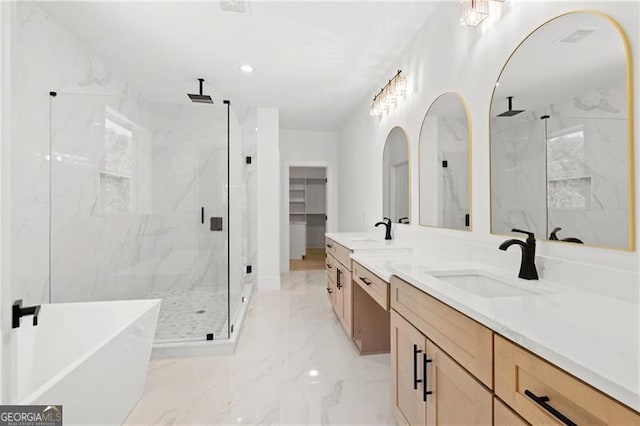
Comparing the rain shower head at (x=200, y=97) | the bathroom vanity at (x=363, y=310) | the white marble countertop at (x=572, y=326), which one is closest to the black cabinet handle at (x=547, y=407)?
the white marble countertop at (x=572, y=326)

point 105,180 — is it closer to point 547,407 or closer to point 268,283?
point 268,283

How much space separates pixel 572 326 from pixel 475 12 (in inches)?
64.6

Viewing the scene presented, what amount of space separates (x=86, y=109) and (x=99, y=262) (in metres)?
1.42

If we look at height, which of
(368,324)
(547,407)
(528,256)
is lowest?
(368,324)

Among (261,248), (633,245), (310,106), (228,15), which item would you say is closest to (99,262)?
(261,248)

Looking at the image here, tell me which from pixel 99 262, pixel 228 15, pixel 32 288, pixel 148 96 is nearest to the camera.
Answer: pixel 32 288

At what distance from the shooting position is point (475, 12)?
5.30 feet

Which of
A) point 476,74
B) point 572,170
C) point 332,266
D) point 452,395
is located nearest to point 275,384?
point 452,395

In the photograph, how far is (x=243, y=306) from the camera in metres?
3.43

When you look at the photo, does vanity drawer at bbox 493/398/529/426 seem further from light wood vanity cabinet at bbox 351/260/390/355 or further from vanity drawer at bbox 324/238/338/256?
vanity drawer at bbox 324/238/338/256

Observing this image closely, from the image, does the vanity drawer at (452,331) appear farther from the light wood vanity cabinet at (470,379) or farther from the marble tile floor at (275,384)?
the marble tile floor at (275,384)

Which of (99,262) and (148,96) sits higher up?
(148,96)

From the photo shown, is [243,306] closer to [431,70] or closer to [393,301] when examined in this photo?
[393,301]

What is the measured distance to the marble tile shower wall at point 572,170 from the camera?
1.04m
